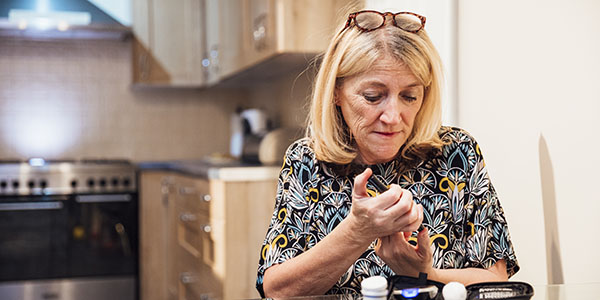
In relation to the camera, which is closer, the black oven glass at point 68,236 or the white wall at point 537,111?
the white wall at point 537,111

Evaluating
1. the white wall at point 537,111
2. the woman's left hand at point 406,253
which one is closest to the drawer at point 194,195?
the white wall at point 537,111

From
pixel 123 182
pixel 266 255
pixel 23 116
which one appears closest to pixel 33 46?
pixel 23 116

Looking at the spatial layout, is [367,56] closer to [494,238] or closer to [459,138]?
[459,138]

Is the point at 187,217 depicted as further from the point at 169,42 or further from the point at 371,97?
the point at 371,97

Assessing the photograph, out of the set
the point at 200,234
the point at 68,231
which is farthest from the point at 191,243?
the point at 68,231

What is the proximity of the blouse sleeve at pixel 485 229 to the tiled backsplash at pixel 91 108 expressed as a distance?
3.34m

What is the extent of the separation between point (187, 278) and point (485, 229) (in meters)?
2.27

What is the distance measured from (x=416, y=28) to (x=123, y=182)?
9.28 ft

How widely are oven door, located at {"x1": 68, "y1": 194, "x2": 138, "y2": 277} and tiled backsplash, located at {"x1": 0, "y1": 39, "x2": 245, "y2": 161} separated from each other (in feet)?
2.12

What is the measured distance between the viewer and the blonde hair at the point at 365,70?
1205mm

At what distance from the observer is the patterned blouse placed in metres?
1.22

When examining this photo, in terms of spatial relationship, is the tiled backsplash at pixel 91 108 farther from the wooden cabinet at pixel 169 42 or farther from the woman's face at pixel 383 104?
the woman's face at pixel 383 104

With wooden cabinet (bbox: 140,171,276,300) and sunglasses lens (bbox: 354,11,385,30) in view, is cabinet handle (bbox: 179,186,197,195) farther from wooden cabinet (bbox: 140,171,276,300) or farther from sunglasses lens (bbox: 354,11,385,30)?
sunglasses lens (bbox: 354,11,385,30)

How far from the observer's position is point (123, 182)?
3.73 meters
